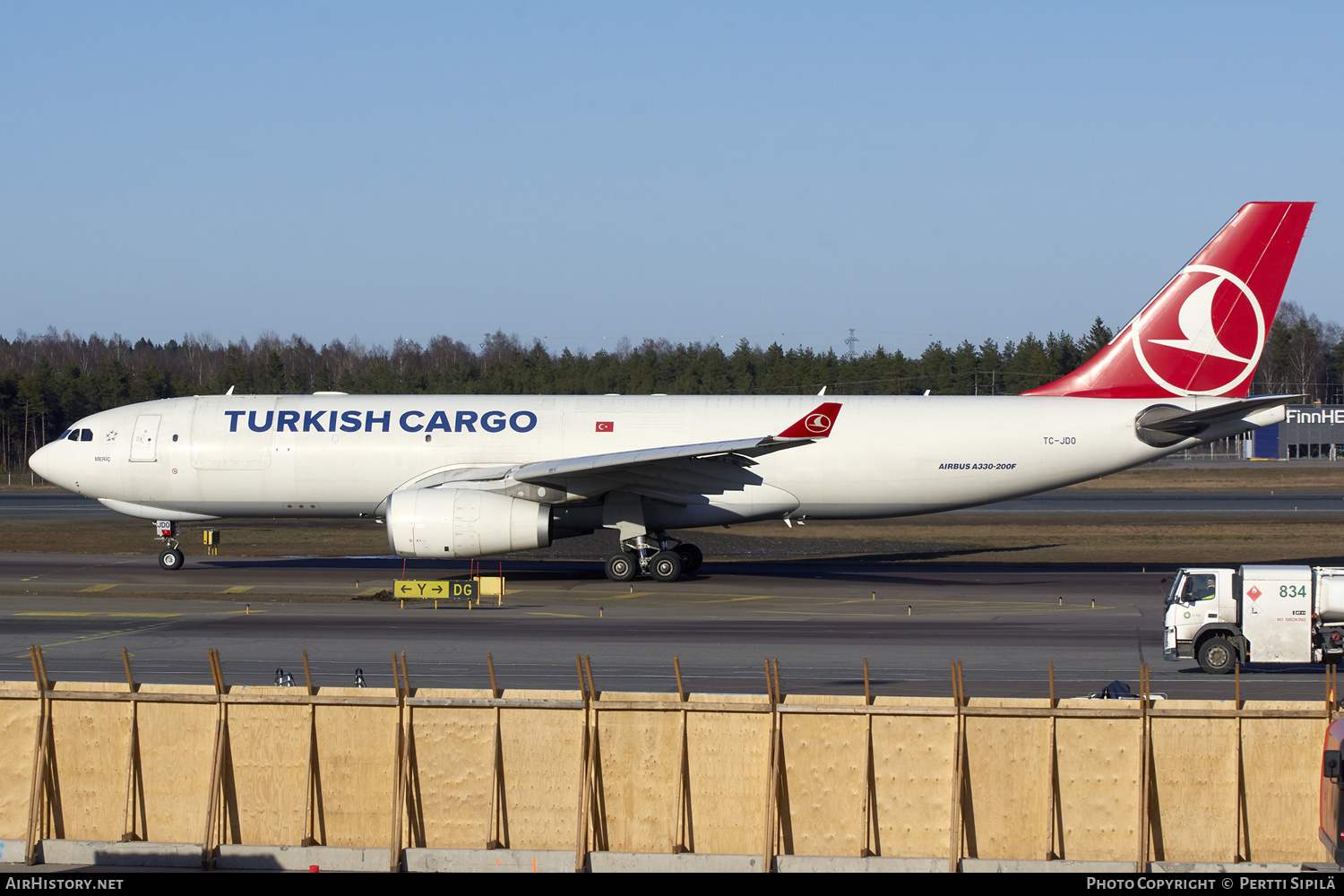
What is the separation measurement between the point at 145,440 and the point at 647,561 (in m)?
14.0

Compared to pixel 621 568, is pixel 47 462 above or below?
above

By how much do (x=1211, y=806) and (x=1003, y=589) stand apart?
1881cm

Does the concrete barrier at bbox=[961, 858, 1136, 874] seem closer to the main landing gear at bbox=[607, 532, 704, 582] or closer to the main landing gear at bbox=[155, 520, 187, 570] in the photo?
the main landing gear at bbox=[607, 532, 704, 582]

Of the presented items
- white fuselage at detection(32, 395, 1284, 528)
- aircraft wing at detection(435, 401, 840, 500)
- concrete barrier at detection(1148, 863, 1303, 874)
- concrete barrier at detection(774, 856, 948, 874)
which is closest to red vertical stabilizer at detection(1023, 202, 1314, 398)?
white fuselage at detection(32, 395, 1284, 528)

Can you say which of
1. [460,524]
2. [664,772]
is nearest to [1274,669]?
[664,772]

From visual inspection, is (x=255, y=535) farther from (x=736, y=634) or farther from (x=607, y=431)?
(x=736, y=634)

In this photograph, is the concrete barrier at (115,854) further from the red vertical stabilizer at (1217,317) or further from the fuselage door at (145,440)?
the red vertical stabilizer at (1217,317)

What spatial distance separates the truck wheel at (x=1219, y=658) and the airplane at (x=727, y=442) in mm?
12259

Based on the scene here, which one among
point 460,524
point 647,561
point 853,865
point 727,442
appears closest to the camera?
point 853,865

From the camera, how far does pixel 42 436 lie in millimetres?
103812

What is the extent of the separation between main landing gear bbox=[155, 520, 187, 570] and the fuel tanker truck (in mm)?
25884

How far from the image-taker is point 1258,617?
19.2 m

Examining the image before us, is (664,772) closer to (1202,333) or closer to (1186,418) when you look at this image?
(1186,418)

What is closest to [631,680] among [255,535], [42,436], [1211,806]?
[1211,806]
